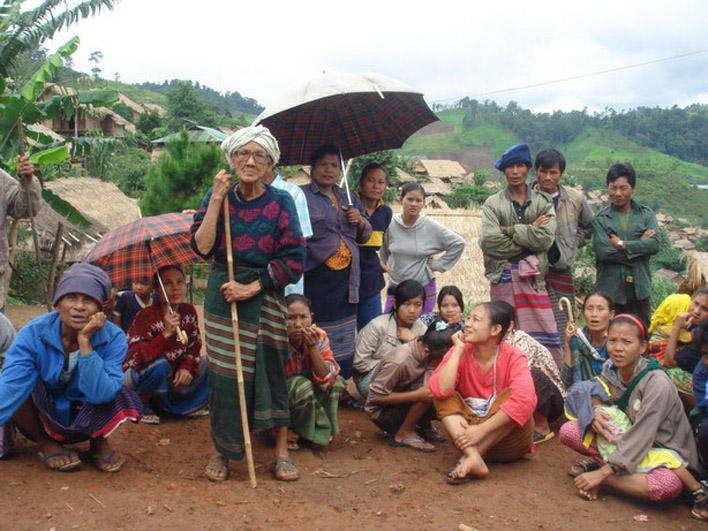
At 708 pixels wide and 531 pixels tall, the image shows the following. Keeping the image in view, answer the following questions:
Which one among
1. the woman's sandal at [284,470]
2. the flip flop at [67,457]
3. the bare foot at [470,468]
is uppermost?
the flip flop at [67,457]

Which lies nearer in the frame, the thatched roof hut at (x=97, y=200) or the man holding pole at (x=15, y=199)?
the man holding pole at (x=15, y=199)

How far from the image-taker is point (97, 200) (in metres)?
17.1

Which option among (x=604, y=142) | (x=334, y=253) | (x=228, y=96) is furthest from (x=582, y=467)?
(x=228, y=96)

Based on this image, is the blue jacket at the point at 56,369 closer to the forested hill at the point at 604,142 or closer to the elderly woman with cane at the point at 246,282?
the elderly woman with cane at the point at 246,282

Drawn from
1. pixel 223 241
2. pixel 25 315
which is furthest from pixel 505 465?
pixel 25 315

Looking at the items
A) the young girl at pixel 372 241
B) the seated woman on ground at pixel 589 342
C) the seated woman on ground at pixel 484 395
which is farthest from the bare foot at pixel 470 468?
the young girl at pixel 372 241

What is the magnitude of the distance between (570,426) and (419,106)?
2859 millimetres

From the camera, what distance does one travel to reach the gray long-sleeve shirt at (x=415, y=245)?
546 cm

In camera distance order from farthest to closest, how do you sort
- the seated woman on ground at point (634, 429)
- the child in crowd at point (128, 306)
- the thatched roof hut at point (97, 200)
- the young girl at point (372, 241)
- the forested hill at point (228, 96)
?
the forested hill at point (228, 96) → the thatched roof hut at point (97, 200) → the young girl at point (372, 241) → the child in crowd at point (128, 306) → the seated woman on ground at point (634, 429)

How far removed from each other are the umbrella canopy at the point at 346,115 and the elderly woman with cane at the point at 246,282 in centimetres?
Result: 101

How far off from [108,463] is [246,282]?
52.3 inches

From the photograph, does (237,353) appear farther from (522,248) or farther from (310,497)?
(522,248)

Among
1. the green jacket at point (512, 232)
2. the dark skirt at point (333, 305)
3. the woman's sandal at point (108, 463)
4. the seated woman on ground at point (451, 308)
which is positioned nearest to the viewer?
the woman's sandal at point (108, 463)

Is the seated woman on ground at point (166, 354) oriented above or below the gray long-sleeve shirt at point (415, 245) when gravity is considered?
below
